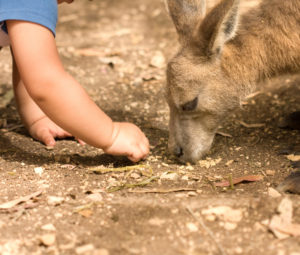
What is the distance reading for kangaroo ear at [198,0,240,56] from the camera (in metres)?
2.63

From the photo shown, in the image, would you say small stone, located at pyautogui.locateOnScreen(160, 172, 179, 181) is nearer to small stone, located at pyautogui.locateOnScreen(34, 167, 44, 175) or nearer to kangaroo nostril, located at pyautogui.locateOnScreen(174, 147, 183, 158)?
kangaroo nostril, located at pyautogui.locateOnScreen(174, 147, 183, 158)

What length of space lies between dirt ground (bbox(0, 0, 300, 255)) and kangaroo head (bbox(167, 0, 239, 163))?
0.14 metres

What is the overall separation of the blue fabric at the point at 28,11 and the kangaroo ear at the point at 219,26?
935 mm

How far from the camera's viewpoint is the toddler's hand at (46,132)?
126 inches

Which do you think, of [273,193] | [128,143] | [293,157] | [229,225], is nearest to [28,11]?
[128,143]

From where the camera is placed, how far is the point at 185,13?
121 inches

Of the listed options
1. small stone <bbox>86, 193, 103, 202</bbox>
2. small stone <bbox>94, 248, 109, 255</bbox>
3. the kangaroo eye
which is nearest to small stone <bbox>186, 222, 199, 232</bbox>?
small stone <bbox>94, 248, 109, 255</bbox>

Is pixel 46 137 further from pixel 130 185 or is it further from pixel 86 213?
pixel 86 213

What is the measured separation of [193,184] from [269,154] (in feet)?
2.26

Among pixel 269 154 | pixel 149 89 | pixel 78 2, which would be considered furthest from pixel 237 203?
pixel 78 2

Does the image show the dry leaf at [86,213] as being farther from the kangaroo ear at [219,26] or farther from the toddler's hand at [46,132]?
the kangaroo ear at [219,26]

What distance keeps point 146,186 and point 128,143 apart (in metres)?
0.30

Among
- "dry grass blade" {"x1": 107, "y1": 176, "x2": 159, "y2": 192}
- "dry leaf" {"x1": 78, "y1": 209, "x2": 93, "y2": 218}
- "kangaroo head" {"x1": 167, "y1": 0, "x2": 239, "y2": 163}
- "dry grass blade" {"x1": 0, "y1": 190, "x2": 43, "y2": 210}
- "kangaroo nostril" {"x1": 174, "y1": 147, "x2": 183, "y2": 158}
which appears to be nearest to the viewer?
"dry leaf" {"x1": 78, "y1": 209, "x2": 93, "y2": 218}

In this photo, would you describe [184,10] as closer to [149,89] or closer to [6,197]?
[149,89]
